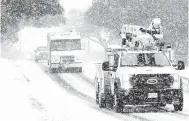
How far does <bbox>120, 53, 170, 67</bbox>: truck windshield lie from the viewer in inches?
720

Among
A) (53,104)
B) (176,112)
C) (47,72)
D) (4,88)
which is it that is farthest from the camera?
(47,72)

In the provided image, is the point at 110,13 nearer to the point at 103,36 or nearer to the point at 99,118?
the point at 103,36

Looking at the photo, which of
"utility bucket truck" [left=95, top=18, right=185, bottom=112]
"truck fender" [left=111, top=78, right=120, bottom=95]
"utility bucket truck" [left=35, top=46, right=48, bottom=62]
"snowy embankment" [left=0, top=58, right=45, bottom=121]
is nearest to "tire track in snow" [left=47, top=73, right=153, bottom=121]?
"utility bucket truck" [left=95, top=18, right=185, bottom=112]

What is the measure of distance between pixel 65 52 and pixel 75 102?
17790 mm

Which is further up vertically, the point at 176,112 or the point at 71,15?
the point at 71,15

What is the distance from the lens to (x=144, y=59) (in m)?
18.5

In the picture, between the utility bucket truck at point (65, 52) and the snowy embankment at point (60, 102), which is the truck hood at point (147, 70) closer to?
the snowy embankment at point (60, 102)

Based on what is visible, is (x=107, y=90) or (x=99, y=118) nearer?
(x=99, y=118)

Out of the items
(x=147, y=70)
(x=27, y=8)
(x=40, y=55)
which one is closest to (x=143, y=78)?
(x=147, y=70)

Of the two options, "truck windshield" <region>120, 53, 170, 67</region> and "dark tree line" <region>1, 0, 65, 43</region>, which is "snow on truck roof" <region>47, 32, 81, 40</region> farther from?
"truck windshield" <region>120, 53, 170, 67</region>

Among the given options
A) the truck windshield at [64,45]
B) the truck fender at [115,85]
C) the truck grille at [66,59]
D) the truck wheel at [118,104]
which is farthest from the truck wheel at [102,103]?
the truck windshield at [64,45]

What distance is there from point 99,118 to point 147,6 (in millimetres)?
47360

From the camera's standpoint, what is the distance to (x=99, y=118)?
52.6 ft

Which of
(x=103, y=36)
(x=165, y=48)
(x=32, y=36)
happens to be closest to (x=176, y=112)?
(x=165, y=48)
